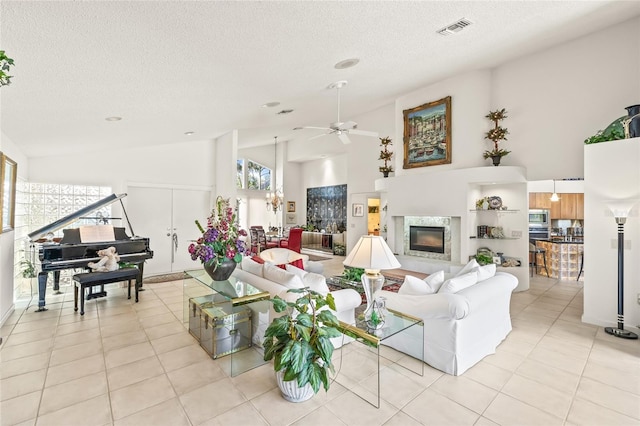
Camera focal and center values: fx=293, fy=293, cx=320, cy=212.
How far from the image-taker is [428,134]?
20.7ft

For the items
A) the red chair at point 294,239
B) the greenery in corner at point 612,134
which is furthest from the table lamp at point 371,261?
the red chair at point 294,239

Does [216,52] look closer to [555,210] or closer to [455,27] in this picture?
[455,27]

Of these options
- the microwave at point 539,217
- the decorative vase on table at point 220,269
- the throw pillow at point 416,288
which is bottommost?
the throw pillow at point 416,288

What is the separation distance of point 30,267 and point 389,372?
579cm

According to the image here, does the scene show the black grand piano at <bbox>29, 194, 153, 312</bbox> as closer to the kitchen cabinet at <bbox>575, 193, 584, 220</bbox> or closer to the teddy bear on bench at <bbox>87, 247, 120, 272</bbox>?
the teddy bear on bench at <bbox>87, 247, 120, 272</bbox>

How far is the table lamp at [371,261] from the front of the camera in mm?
2566

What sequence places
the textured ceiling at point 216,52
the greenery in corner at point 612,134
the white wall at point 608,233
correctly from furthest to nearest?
the greenery in corner at point 612,134 < the white wall at point 608,233 < the textured ceiling at point 216,52

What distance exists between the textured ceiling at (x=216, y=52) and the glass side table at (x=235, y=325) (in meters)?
2.20

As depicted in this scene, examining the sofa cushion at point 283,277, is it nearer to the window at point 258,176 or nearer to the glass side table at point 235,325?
the glass side table at point 235,325

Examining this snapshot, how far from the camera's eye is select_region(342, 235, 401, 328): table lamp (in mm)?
2566

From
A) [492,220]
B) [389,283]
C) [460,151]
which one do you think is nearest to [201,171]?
[389,283]

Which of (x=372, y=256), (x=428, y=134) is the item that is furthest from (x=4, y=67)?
(x=428, y=134)

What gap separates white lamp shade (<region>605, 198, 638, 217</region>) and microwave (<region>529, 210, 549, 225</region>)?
4772 mm

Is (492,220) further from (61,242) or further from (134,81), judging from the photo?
(61,242)
